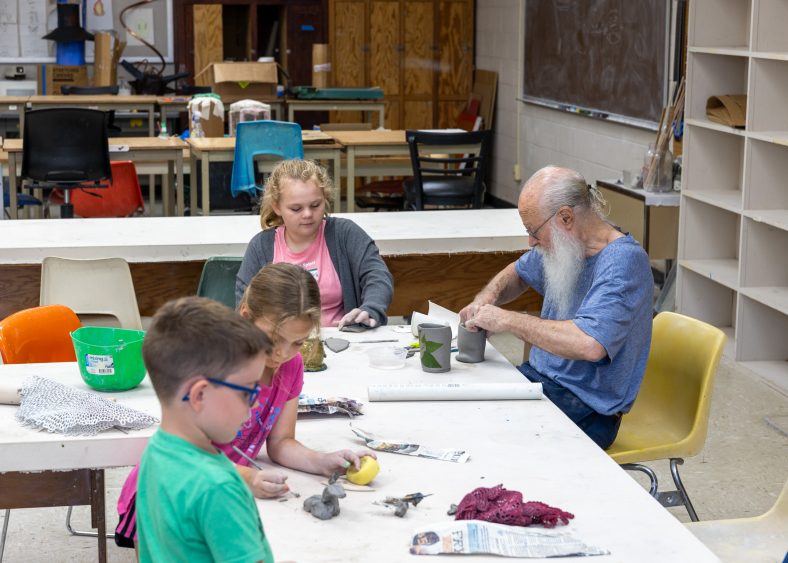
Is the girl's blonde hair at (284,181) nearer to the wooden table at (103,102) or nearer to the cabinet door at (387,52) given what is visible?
the wooden table at (103,102)

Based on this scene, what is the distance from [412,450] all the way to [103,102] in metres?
Answer: 7.63

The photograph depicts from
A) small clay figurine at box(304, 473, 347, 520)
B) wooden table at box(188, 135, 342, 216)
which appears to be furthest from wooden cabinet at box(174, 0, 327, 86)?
small clay figurine at box(304, 473, 347, 520)

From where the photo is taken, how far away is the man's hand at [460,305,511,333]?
271cm

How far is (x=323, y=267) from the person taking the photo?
3.44 meters

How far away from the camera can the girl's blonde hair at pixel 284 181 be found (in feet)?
11.0

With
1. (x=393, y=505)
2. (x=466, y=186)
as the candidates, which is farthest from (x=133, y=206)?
(x=393, y=505)

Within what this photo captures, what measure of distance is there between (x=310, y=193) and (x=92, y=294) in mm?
816

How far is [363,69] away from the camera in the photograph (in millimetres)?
10562

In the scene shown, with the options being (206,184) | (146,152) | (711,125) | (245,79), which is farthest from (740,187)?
(245,79)

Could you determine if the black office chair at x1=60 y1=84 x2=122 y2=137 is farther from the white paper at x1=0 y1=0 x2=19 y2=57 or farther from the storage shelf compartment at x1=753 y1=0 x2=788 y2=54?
the storage shelf compartment at x1=753 y1=0 x2=788 y2=54

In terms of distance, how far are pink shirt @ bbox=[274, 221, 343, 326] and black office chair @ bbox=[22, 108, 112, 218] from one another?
12.8 feet

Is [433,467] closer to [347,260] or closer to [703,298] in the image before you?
[347,260]

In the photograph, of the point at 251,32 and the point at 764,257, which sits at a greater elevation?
the point at 251,32

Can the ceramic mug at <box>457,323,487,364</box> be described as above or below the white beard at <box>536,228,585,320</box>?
below
